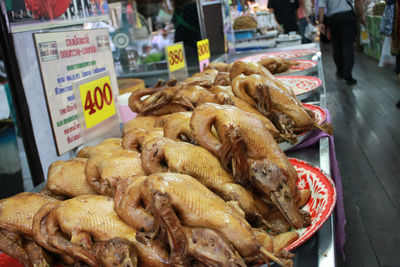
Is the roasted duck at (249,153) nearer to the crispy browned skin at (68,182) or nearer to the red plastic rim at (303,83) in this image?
the crispy browned skin at (68,182)

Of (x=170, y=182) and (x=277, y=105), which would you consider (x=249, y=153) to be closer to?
(x=170, y=182)

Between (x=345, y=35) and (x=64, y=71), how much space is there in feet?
21.6

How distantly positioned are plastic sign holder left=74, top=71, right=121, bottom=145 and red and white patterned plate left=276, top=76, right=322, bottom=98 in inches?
45.1

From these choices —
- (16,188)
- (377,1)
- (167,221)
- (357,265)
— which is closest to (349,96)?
(377,1)

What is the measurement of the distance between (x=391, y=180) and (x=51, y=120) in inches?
127

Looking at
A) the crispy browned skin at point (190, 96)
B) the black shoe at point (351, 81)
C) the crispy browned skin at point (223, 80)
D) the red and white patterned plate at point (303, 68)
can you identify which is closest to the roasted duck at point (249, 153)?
the crispy browned skin at point (190, 96)

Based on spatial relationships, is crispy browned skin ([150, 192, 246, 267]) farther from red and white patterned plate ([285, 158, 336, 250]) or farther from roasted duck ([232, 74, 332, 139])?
roasted duck ([232, 74, 332, 139])

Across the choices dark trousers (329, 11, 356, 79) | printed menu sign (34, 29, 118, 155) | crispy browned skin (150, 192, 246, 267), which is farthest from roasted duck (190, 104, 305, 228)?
dark trousers (329, 11, 356, 79)

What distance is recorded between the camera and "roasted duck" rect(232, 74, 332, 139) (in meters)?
1.72

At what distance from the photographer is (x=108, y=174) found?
121 centimetres

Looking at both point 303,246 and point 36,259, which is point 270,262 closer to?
point 303,246

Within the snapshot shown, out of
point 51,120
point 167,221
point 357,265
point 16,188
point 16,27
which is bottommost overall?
point 357,265

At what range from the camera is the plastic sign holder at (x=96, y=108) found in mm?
1813

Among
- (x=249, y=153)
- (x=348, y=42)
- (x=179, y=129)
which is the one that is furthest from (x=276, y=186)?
(x=348, y=42)
